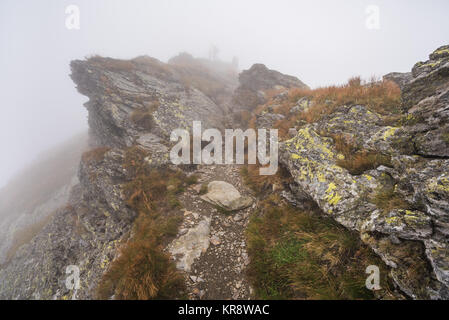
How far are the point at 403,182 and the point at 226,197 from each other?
230 inches

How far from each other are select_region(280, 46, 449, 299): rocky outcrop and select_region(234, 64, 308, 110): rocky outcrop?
12.1m

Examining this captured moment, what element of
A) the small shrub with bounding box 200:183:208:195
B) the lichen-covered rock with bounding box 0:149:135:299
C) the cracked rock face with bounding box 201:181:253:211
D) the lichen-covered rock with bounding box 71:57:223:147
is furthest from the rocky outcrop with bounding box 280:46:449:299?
the lichen-covered rock with bounding box 71:57:223:147

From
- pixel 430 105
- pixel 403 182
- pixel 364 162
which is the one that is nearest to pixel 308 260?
pixel 403 182

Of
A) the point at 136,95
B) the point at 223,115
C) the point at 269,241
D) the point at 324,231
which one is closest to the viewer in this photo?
the point at 324,231

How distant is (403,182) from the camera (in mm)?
4379

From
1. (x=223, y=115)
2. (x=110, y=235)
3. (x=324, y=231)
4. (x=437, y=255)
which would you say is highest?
(x=223, y=115)

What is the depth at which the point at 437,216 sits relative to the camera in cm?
350

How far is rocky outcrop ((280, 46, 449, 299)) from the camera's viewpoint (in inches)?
134

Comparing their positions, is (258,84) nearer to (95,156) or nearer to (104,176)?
(95,156)

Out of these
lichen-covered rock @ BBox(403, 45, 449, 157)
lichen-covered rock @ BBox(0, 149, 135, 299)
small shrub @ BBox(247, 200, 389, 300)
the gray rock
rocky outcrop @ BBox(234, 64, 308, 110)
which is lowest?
lichen-covered rock @ BBox(0, 149, 135, 299)

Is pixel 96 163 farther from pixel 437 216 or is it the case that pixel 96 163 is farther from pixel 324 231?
pixel 437 216

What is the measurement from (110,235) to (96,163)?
4.63m

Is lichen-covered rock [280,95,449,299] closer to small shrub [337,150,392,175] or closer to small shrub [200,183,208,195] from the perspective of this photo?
small shrub [337,150,392,175]
